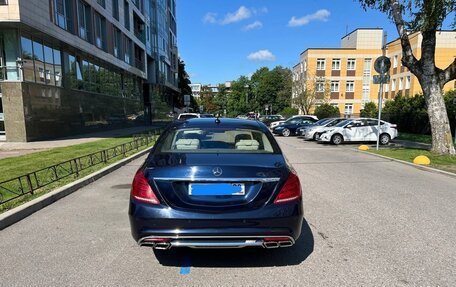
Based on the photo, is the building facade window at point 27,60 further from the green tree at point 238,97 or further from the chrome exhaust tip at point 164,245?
the green tree at point 238,97

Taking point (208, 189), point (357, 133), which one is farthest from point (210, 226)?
point (357, 133)

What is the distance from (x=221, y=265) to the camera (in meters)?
3.65

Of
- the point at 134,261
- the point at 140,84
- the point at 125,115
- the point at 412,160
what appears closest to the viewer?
the point at 134,261

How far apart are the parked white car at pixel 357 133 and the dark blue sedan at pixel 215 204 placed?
16512 millimetres

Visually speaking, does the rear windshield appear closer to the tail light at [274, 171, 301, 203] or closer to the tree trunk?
the tail light at [274, 171, 301, 203]

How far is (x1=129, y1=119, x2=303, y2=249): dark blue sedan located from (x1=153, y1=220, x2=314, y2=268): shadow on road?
0.48 metres

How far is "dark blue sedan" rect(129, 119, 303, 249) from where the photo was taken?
3.23 meters

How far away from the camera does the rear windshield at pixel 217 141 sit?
405 centimetres

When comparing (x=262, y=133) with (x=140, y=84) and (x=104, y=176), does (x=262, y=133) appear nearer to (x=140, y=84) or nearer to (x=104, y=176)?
(x=104, y=176)

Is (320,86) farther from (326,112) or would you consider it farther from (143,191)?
(143,191)

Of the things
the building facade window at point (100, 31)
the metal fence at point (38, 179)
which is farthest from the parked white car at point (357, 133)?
the building facade window at point (100, 31)

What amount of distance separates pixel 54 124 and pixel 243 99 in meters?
93.9

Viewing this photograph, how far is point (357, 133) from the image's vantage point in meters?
19.2

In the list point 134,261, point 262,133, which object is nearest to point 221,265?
point 134,261
